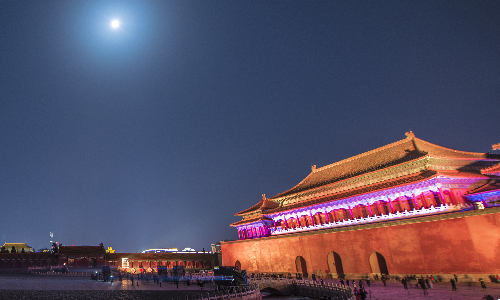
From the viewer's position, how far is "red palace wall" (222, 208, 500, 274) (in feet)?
68.2

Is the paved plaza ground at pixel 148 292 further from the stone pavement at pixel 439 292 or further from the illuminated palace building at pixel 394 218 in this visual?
the illuminated palace building at pixel 394 218

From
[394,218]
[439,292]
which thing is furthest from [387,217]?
[439,292]

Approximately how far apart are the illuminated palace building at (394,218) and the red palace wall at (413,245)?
0.06 meters

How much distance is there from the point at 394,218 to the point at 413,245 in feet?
8.95

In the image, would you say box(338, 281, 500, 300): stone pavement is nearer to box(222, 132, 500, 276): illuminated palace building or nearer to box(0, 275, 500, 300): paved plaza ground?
box(0, 275, 500, 300): paved plaza ground

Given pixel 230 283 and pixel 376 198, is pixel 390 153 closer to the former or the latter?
pixel 376 198

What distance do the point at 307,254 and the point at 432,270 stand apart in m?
12.2

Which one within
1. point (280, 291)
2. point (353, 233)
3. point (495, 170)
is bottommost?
point (280, 291)

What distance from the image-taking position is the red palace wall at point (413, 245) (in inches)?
818

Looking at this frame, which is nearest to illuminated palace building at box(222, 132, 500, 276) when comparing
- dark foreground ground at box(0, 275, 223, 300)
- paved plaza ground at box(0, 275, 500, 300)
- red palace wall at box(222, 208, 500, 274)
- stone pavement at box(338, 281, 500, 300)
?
red palace wall at box(222, 208, 500, 274)

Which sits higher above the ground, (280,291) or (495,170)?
(495,170)

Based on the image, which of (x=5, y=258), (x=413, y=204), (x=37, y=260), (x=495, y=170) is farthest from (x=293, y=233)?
(x=5, y=258)

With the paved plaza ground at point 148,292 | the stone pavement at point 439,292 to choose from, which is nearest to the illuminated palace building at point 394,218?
the stone pavement at point 439,292

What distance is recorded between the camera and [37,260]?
145 feet
